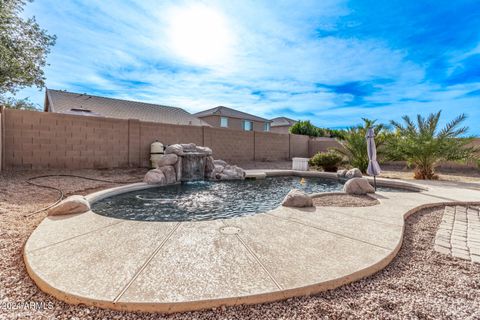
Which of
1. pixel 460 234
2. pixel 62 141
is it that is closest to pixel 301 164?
pixel 460 234

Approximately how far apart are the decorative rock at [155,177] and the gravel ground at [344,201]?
461 cm

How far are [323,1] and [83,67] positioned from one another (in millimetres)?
11177

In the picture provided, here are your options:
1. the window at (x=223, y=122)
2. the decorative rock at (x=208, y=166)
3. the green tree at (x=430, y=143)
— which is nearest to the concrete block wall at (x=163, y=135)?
the decorative rock at (x=208, y=166)

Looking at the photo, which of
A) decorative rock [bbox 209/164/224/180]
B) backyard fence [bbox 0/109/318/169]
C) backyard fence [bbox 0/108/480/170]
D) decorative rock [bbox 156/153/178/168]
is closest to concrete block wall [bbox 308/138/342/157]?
backyard fence [bbox 0/108/480/170]

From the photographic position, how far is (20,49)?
1227 centimetres

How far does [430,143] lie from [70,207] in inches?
430

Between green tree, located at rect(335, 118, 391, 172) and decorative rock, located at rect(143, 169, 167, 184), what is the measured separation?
8435 millimetres

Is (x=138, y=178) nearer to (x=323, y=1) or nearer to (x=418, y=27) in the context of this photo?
(x=323, y=1)

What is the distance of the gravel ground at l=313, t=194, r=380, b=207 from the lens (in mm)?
4523

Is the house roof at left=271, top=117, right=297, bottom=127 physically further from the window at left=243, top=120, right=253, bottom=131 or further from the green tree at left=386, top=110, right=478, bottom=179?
the green tree at left=386, top=110, right=478, bottom=179

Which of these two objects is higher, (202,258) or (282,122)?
(282,122)

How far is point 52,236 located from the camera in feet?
9.25

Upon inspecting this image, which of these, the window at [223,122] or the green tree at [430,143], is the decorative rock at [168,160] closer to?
the green tree at [430,143]

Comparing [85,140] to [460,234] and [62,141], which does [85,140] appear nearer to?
[62,141]
